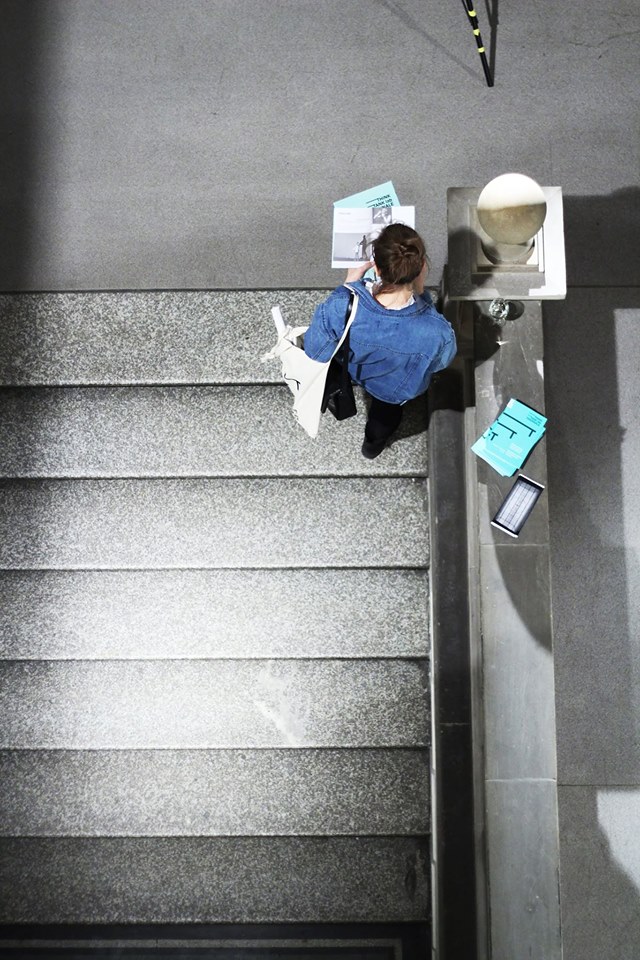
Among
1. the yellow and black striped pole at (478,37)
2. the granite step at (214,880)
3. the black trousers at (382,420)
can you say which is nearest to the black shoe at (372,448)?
the black trousers at (382,420)

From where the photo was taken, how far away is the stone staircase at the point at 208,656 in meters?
3.32

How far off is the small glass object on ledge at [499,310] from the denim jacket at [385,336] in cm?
42

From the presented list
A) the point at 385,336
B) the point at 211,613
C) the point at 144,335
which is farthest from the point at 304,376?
the point at 211,613

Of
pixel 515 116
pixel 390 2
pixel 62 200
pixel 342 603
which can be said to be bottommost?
pixel 342 603

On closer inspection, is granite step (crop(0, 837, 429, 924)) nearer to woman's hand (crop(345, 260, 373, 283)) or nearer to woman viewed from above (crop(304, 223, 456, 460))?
woman viewed from above (crop(304, 223, 456, 460))

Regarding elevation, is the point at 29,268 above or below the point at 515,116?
below

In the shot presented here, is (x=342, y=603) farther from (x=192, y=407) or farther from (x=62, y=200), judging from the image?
(x=62, y=200)

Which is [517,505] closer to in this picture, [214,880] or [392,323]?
[392,323]

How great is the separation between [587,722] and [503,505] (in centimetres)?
123

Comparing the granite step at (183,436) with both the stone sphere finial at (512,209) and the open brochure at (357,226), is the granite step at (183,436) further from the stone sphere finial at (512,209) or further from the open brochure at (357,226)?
the stone sphere finial at (512,209)

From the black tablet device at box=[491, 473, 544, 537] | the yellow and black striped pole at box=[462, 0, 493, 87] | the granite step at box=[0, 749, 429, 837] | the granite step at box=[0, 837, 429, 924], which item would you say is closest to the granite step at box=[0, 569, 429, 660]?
the granite step at box=[0, 749, 429, 837]

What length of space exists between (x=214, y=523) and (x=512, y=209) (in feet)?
5.88

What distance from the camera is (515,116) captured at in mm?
3740

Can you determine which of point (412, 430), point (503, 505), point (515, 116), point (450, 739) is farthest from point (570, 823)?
point (515, 116)
